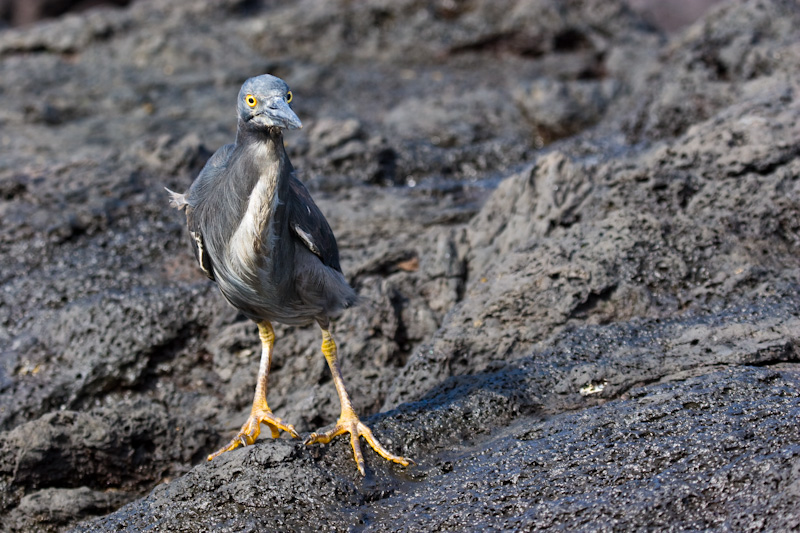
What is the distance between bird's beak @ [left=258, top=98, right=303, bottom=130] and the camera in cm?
360

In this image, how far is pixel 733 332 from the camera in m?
4.38

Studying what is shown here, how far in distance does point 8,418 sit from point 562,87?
25.7ft

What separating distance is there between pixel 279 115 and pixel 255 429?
6.12 feet

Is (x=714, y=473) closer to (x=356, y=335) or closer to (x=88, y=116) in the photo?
(x=356, y=335)

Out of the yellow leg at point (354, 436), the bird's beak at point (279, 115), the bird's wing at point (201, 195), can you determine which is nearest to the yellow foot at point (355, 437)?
the yellow leg at point (354, 436)

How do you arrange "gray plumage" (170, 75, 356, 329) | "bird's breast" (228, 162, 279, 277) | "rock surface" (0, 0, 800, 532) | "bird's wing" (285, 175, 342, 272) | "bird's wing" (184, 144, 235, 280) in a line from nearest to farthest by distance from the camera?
"rock surface" (0, 0, 800, 532) → "gray plumage" (170, 75, 356, 329) → "bird's breast" (228, 162, 279, 277) → "bird's wing" (285, 175, 342, 272) → "bird's wing" (184, 144, 235, 280)

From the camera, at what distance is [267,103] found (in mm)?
3697

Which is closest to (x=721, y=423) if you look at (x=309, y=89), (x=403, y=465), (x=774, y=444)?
(x=774, y=444)

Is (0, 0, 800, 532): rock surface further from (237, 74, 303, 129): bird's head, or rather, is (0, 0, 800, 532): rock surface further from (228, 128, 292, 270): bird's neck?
(237, 74, 303, 129): bird's head

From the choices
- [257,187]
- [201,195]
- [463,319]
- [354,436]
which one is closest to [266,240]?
[257,187]

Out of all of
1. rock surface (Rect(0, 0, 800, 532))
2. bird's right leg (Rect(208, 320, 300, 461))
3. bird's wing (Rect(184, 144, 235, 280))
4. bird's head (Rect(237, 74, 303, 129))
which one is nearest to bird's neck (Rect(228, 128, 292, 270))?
bird's head (Rect(237, 74, 303, 129))

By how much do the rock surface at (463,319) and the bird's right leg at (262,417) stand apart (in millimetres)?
452

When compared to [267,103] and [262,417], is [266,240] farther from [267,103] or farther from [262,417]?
[262,417]

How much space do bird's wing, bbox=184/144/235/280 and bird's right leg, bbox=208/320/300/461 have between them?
0.59 m
